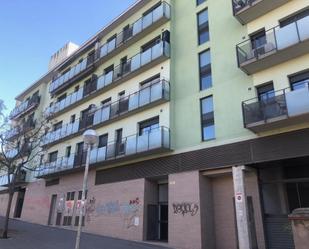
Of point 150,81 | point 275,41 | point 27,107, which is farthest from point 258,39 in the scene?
point 27,107

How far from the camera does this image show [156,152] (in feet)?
59.6

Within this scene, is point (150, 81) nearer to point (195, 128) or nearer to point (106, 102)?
point (106, 102)

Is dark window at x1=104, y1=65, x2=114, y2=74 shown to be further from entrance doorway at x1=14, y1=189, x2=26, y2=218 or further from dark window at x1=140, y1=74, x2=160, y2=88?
entrance doorway at x1=14, y1=189, x2=26, y2=218

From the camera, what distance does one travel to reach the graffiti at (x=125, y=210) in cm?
1838

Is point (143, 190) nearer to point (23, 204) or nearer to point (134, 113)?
point (134, 113)

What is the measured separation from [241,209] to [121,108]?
1095 centimetres

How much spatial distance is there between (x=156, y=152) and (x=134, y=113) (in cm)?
364

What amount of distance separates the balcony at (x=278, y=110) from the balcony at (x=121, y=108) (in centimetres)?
584

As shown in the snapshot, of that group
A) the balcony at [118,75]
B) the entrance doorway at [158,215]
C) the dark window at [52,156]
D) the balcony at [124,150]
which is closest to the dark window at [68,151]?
the balcony at [124,150]

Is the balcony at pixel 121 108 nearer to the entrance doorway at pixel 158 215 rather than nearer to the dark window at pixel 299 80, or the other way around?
the entrance doorway at pixel 158 215

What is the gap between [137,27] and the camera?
22.8m

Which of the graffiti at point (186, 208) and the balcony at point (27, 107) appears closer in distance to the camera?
the graffiti at point (186, 208)

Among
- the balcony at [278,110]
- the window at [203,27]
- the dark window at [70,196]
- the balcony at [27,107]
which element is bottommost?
the dark window at [70,196]

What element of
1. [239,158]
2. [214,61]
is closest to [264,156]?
[239,158]
